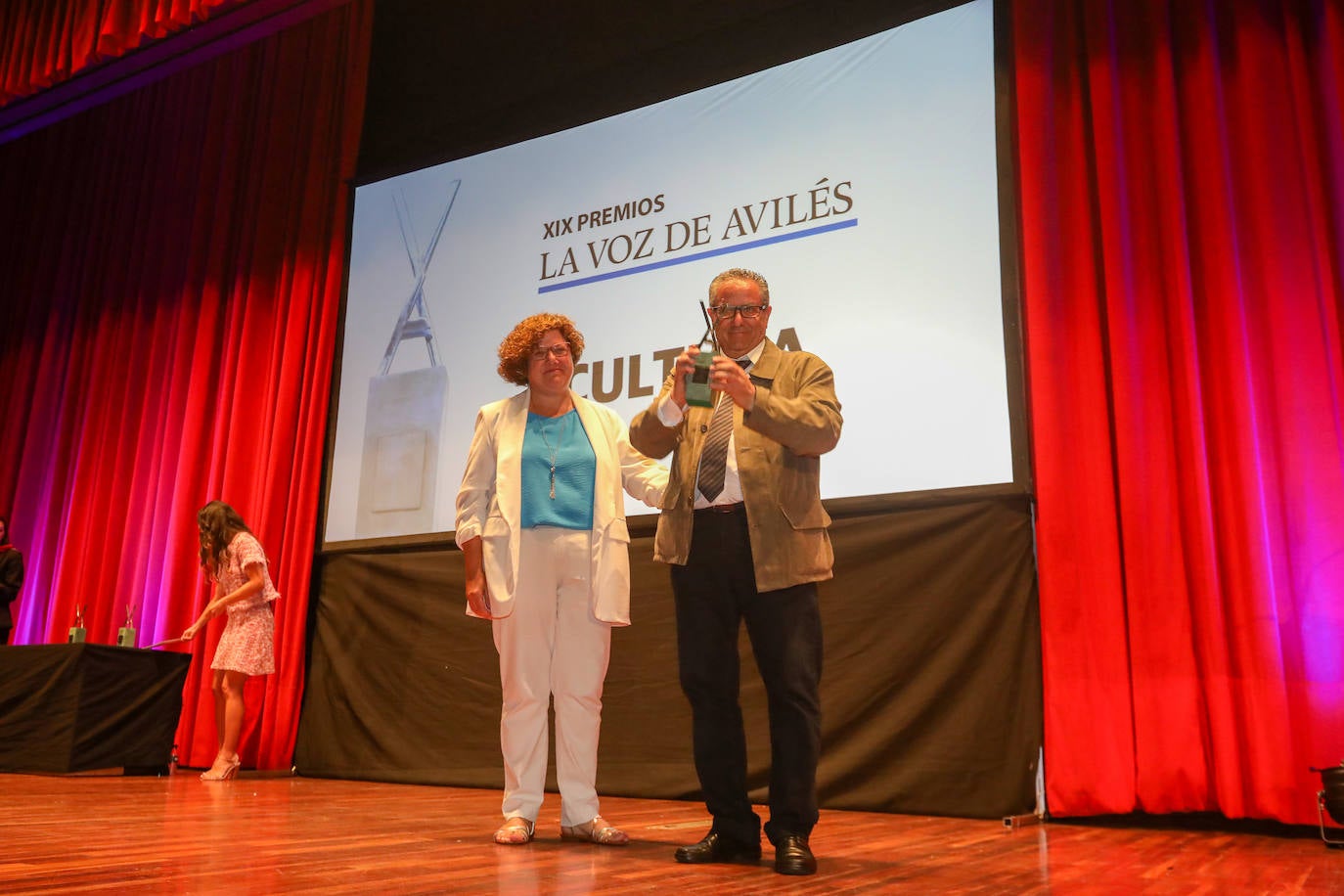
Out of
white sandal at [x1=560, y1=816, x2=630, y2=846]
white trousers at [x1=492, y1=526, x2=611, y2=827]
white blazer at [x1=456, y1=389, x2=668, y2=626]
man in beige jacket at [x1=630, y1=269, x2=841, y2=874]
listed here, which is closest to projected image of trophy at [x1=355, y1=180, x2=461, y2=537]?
white blazer at [x1=456, y1=389, x2=668, y2=626]

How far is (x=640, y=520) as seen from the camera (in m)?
4.23

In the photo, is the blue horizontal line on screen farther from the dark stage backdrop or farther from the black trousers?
the black trousers

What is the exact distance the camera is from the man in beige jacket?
2.11 metres

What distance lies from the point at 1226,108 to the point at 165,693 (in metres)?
5.01

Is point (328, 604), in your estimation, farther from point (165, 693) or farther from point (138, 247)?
point (138, 247)

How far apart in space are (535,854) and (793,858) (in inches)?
22.0

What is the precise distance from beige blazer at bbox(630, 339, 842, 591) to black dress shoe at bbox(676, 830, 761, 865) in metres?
0.52

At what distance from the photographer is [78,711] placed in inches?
182

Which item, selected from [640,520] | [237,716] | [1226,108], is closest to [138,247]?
[237,716]

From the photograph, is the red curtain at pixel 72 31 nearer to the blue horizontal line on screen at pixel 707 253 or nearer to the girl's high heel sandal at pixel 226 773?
the blue horizontal line on screen at pixel 707 253

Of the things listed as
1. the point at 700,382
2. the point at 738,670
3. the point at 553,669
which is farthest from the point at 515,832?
the point at 700,382

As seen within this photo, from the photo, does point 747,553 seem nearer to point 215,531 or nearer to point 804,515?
point 804,515

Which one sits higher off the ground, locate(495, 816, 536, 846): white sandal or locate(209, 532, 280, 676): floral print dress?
locate(209, 532, 280, 676): floral print dress

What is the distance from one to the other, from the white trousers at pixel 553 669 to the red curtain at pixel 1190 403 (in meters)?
1.66
